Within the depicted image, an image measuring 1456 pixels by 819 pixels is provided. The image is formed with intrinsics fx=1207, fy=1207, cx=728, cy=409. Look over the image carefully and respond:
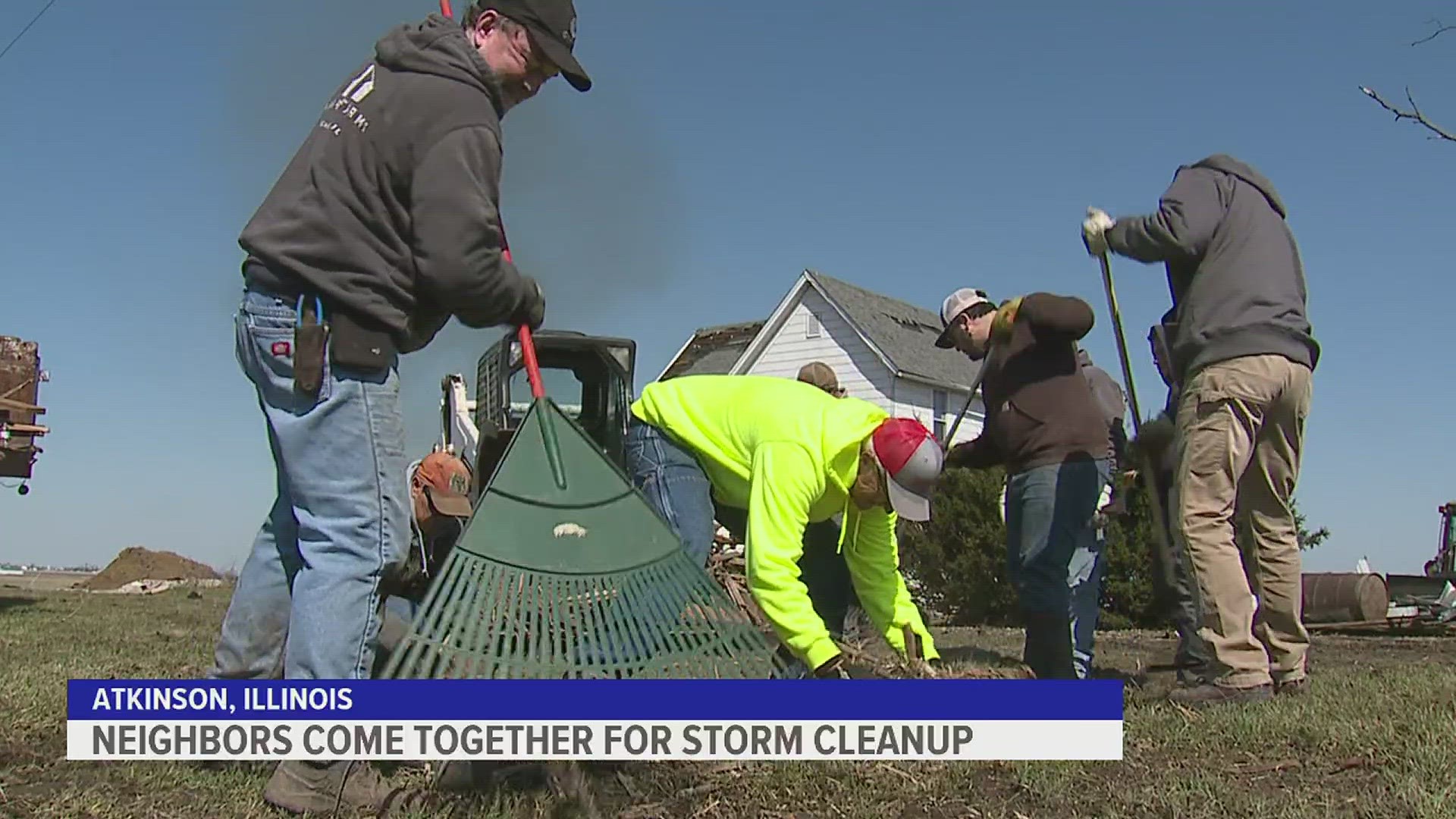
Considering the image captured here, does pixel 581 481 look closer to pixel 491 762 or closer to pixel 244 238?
pixel 491 762

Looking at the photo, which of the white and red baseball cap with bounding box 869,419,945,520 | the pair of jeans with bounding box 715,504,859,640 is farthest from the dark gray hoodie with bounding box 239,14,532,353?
the pair of jeans with bounding box 715,504,859,640

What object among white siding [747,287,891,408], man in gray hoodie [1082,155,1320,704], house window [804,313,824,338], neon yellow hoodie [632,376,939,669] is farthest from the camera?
house window [804,313,824,338]

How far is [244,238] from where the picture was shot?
2900 millimetres

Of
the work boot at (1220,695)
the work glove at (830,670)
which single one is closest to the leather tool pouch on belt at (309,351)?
the work glove at (830,670)

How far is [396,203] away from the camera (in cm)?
288

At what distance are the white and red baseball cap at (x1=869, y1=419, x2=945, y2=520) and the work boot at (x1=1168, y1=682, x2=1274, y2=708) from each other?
129cm

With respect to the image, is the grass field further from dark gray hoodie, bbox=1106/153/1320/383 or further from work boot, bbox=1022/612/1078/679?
dark gray hoodie, bbox=1106/153/1320/383

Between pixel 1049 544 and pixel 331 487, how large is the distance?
8.86 feet

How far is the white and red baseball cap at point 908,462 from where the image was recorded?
360cm

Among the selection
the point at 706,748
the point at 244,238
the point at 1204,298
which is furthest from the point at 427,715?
the point at 1204,298

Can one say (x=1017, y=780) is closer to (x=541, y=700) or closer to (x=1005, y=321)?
(x=541, y=700)

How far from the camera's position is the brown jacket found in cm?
451
